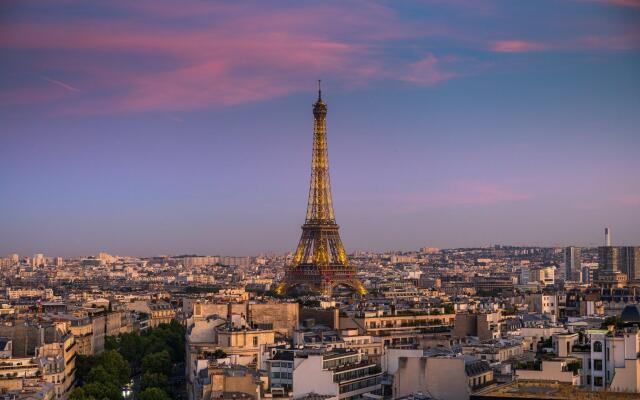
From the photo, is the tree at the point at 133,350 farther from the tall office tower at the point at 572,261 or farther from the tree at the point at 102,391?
the tall office tower at the point at 572,261

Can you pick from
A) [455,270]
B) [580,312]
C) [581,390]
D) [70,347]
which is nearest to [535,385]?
[581,390]

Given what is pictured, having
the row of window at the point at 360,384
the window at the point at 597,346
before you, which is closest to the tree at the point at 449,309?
the row of window at the point at 360,384

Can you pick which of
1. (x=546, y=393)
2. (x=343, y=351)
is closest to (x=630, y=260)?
(x=343, y=351)

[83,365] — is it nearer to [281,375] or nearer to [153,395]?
[153,395]

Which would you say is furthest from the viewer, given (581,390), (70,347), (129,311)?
(129,311)

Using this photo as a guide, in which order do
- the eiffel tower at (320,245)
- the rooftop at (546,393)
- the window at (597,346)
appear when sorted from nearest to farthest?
1. the rooftop at (546,393)
2. the window at (597,346)
3. the eiffel tower at (320,245)

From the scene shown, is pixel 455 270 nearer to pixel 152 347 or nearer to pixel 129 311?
pixel 129 311
